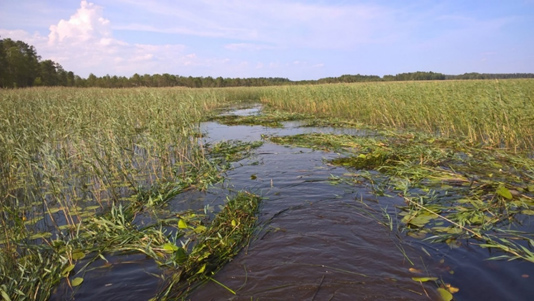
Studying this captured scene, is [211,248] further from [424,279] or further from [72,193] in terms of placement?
[72,193]

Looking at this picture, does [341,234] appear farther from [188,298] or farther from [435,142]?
[435,142]

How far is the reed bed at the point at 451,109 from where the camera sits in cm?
659

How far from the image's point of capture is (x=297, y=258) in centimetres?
297

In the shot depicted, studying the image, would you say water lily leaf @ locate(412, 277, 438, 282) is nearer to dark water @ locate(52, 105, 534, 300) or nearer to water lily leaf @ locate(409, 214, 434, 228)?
dark water @ locate(52, 105, 534, 300)

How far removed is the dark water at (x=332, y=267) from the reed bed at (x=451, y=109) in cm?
438

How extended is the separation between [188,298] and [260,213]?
182 centimetres

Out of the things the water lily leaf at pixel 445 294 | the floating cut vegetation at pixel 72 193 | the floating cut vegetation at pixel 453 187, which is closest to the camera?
the water lily leaf at pixel 445 294

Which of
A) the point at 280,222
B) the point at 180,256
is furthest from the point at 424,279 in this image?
the point at 180,256

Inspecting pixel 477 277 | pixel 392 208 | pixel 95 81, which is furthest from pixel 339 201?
pixel 95 81

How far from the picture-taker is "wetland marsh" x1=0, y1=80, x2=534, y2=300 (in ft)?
8.43

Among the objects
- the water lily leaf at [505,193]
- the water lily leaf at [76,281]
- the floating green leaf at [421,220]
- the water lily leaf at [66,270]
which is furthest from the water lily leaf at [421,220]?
the water lily leaf at [66,270]

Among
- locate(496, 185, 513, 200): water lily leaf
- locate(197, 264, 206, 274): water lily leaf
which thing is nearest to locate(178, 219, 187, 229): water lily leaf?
locate(197, 264, 206, 274): water lily leaf

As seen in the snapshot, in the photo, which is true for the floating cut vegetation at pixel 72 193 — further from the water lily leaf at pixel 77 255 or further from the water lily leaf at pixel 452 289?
the water lily leaf at pixel 452 289

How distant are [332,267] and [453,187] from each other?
2.82m
